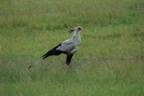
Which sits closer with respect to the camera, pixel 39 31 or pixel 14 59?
pixel 14 59

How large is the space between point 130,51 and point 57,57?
5.73 feet

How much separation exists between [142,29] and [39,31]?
10.2 ft

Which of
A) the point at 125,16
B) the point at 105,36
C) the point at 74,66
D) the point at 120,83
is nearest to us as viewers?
the point at 120,83

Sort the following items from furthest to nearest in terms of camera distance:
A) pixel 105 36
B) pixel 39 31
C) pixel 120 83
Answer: pixel 39 31
pixel 105 36
pixel 120 83

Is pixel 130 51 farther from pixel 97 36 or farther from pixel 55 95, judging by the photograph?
pixel 55 95

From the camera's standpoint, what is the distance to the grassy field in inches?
347

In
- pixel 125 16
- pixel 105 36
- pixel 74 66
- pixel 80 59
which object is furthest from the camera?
pixel 125 16

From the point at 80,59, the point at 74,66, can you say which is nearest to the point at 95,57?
the point at 80,59

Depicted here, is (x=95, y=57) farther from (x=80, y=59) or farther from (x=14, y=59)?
(x=14, y=59)

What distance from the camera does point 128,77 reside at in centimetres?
921

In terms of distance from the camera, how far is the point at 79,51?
39.9 feet

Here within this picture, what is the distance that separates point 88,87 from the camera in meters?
8.69

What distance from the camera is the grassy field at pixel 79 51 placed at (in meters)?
8.82

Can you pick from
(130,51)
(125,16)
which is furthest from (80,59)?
(125,16)
